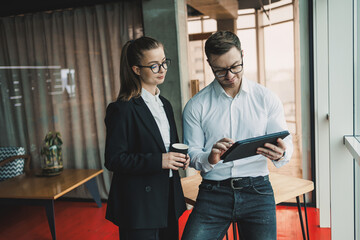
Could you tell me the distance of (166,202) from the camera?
1580 mm

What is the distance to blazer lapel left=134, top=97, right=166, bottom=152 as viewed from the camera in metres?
1.52

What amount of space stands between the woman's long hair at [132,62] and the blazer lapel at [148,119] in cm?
5

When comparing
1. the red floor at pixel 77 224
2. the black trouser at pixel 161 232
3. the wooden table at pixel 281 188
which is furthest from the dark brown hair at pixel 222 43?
the red floor at pixel 77 224

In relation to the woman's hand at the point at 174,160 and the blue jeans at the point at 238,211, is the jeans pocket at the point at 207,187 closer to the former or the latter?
the blue jeans at the point at 238,211

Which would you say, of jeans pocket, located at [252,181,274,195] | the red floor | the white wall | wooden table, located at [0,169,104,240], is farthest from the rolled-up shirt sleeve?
wooden table, located at [0,169,104,240]

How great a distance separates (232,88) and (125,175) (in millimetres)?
673

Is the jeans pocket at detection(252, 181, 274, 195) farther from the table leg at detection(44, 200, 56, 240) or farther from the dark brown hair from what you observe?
the table leg at detection(44, 200, 56, 240)

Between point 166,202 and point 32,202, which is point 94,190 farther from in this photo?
point 166,202

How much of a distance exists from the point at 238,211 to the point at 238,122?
397 millimetres

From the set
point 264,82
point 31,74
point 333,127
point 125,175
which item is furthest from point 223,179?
point 31,74

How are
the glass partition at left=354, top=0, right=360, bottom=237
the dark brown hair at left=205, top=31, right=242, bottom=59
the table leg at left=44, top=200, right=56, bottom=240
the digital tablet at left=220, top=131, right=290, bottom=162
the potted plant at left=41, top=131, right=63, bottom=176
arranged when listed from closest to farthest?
1. the digital tablet at left=220, top=131, right=290, bottom=162
2. the dark brown hair at left=205, top=31, right=242, bottom=59
3. the glass partition at left=354, top=0, right=360, bottom=237
4. the table leg at left=44, top=200, right=56, bottom=240
5. the potted plant at left=41, top=131, right=63, bottom=176

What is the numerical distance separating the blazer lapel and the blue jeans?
317mm

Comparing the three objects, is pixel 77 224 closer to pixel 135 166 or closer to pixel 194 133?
pixel 135 166

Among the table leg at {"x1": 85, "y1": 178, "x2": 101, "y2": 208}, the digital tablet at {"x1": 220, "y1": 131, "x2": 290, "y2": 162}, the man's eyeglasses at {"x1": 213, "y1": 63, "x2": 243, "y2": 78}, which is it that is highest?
the man's eyeglasses at {"x1": 213, "y1": 63, "x2": 243, "y2": 78}
